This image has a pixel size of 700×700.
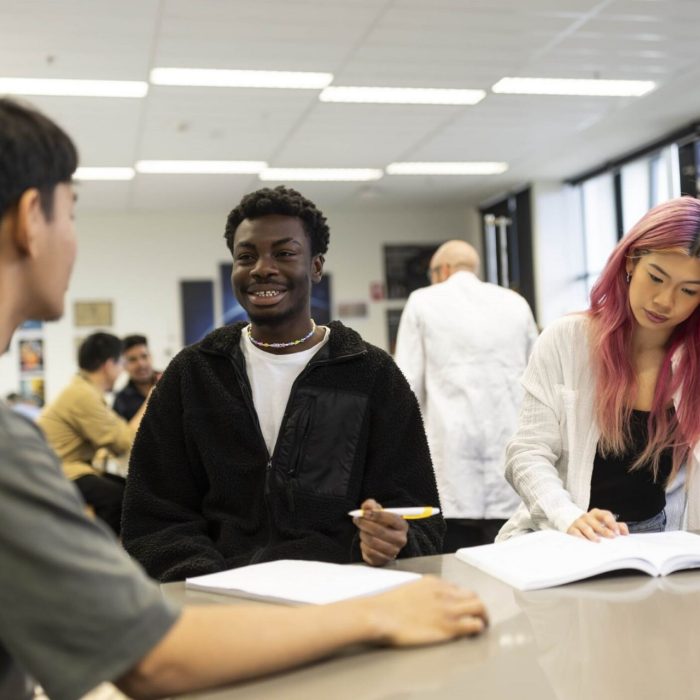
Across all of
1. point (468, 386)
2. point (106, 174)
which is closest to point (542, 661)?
point (468, 386)

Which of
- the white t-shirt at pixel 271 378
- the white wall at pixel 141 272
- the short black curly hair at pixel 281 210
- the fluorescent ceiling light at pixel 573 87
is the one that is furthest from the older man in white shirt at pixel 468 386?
the white wall at pixel 141 272

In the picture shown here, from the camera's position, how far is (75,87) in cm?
564

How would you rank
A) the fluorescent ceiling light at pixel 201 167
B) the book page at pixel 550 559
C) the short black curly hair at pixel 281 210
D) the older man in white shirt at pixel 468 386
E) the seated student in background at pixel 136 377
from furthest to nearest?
the fluorescent ceiling light at pixel 201 167 → the seated student in background at pixel 136 377 → the older man in white shirt at pixel 468 386 → the short black curly hair at pixel 281 210 → the book page at pixel 550 559

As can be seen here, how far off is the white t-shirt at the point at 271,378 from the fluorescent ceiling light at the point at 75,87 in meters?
4.28

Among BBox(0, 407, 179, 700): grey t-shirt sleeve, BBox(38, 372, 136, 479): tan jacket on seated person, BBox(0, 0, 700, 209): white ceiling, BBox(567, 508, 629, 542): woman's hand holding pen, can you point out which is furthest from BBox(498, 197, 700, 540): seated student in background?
BBox(0, 0, 700, 209): white ceiling

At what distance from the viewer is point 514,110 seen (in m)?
6.62

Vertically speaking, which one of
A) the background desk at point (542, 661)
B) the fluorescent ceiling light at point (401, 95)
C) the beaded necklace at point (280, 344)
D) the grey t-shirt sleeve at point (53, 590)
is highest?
the fluorescent ceiling light at point (401, 95)

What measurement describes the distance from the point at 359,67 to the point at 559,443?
4.04 meters

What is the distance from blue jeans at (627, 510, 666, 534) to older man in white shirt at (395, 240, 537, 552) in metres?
1.82

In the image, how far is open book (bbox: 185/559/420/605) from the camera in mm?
1140

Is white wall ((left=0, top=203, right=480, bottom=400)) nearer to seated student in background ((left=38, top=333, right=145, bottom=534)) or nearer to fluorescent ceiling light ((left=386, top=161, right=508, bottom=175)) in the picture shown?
fluorescent ceiling light ((left=386, top=161, right=508, bottom=175))

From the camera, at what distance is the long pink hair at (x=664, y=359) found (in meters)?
1.85

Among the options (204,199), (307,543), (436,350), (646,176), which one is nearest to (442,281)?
(436,350)

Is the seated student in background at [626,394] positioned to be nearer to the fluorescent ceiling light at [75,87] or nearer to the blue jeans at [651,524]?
the blue jeans at [651,524]
